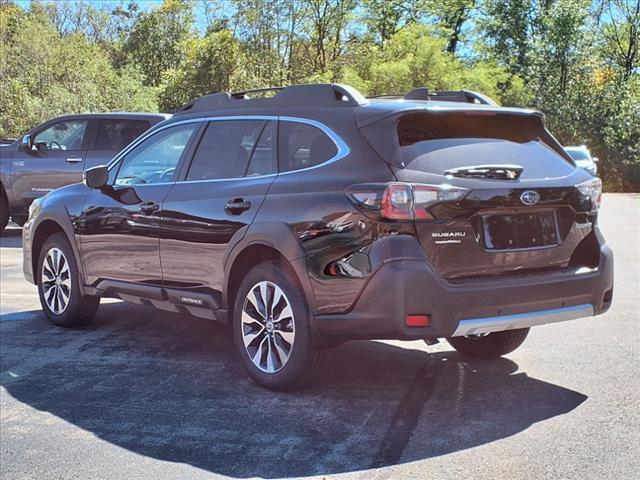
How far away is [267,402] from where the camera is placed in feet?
16.4

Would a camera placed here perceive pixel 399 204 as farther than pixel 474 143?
No

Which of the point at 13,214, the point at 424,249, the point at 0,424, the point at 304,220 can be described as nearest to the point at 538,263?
the point at 424,249

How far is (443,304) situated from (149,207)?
101 inches

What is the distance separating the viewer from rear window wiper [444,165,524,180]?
4625 millimetres

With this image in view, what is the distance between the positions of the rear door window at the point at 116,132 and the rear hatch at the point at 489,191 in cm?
874

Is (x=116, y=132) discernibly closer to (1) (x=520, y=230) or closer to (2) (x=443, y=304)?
(1) (x=520, y=230)

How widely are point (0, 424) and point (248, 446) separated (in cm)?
155

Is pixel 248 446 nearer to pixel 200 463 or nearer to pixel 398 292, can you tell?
pixel 200 463

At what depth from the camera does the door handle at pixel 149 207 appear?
236 inches

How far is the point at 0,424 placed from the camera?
15.6 ft

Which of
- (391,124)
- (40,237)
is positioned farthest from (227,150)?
(40,237)

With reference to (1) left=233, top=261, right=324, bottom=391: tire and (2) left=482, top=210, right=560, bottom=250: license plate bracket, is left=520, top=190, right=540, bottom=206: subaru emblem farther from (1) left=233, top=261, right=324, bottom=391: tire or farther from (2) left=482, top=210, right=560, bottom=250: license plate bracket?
(1) left=233, top=261, right=324, bottom=391: tire

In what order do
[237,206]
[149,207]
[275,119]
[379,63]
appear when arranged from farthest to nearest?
[379,63], [149,207], [275,119], [237,206]

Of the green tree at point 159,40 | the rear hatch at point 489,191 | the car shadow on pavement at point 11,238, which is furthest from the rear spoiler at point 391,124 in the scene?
the green tree at point 159,40
